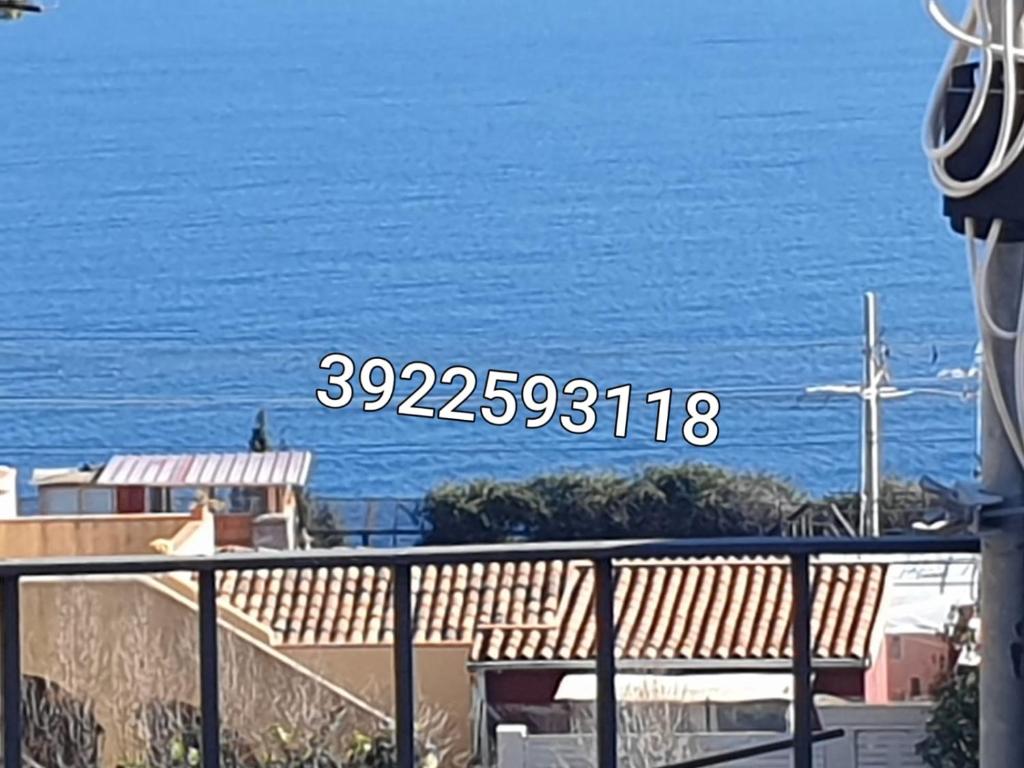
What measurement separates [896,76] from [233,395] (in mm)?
22293

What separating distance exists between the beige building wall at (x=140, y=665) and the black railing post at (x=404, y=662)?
0.25m

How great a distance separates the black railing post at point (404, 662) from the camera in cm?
108

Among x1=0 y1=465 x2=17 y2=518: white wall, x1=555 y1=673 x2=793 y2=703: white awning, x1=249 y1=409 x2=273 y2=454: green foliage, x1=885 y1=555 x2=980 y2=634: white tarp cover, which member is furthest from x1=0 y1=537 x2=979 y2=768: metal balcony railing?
x1=249 y1=409 x2=273 y2=454: green foliage

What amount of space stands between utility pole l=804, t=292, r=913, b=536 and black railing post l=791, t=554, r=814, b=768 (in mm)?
6991

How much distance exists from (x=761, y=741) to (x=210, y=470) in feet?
27.2

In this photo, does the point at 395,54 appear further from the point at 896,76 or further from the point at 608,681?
the point at 608,681

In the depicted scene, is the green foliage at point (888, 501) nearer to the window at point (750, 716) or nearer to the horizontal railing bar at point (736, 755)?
the window at point (750, 716)

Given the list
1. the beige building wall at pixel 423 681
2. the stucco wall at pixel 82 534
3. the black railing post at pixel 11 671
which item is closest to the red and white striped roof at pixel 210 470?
the stucco wall at pixel 82 534

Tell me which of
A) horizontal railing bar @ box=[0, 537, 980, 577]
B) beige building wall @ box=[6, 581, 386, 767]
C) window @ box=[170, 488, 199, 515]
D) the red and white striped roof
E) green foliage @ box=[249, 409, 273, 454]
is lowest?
beige building wall @ box=[6, 581, 386, 767]

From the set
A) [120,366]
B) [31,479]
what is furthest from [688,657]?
[120,366]

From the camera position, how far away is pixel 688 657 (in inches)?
124

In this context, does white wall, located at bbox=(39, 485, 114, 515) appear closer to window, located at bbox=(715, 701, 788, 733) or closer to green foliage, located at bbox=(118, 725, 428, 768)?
window, located at bbox=(715, 701, 788, 733)

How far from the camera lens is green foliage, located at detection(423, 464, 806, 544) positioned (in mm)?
8109

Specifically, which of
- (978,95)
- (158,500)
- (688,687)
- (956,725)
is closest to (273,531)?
(158,500)
